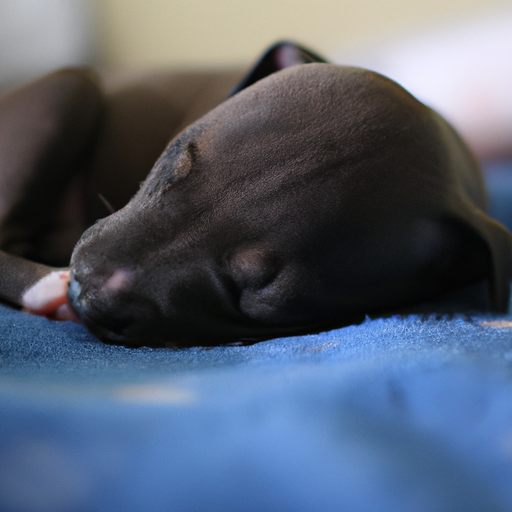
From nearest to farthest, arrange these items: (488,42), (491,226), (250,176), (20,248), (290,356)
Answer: (290,356), (250,176), (491,226), (20,248), (488,42)

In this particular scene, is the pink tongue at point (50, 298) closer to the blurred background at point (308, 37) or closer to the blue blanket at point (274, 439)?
the blue blanket at point (274, 439)

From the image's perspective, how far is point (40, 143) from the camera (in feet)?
4.50

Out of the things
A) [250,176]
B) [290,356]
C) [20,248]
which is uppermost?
[250,176]

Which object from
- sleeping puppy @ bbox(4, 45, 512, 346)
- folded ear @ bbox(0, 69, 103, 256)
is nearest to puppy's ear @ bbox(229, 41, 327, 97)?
sleeping puppy @ bbox(4, 45, 512, 346)

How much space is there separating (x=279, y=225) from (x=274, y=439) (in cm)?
43

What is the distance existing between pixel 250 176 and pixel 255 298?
0.20 m

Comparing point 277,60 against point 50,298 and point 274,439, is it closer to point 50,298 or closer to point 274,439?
point 50,298

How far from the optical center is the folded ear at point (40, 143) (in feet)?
4.35

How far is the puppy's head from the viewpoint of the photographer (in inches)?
37.1

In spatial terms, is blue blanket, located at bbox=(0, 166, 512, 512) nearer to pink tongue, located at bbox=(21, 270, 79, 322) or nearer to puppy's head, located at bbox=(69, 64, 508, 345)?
puppy's head, located at bbox=(69, 64, 508, 345)

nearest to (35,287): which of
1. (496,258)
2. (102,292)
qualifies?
(102,292)

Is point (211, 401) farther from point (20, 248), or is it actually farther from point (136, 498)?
point (20, 248)

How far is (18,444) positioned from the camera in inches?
24.9

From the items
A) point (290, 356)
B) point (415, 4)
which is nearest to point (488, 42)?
point (415, 4)
